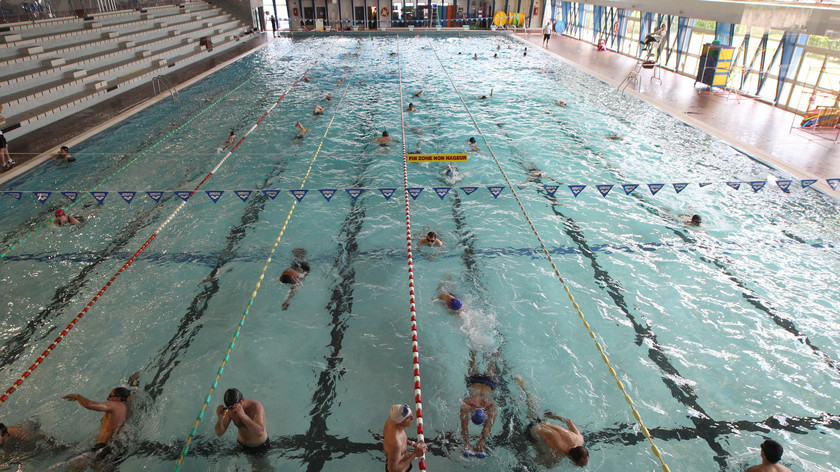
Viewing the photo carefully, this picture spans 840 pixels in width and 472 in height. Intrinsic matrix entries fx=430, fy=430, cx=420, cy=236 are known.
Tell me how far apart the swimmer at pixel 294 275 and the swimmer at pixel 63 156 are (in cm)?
565

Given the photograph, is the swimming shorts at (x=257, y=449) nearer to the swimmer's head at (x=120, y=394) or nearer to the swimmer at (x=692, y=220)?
the swimmer's head at (x=120, y=394)

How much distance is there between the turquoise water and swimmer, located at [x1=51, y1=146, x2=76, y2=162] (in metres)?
0.31

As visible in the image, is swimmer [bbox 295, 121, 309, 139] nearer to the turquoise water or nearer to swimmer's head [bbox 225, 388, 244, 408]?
the turquoise water

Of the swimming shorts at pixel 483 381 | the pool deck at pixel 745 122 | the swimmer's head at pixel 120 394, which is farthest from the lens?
the pool deck at pixel 745 122

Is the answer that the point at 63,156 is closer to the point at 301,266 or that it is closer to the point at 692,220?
the point at 301,266

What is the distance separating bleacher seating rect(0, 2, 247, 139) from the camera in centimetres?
994

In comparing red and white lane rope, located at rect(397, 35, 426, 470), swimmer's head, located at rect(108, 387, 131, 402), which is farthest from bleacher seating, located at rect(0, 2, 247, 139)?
swimmer's head, located at rect(108, 387, 131, 402)

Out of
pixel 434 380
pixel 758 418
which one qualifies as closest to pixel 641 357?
pixel 758 418

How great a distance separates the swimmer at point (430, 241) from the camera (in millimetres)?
5883

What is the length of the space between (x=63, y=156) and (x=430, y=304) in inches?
306

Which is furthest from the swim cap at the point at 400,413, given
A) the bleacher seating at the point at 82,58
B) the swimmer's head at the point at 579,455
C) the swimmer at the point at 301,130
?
the bleacher seating at the point at 82,58

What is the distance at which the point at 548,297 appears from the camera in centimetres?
514

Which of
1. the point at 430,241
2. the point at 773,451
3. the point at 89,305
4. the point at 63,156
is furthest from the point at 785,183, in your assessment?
the point at 63,156

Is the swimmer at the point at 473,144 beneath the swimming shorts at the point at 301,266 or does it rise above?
above
